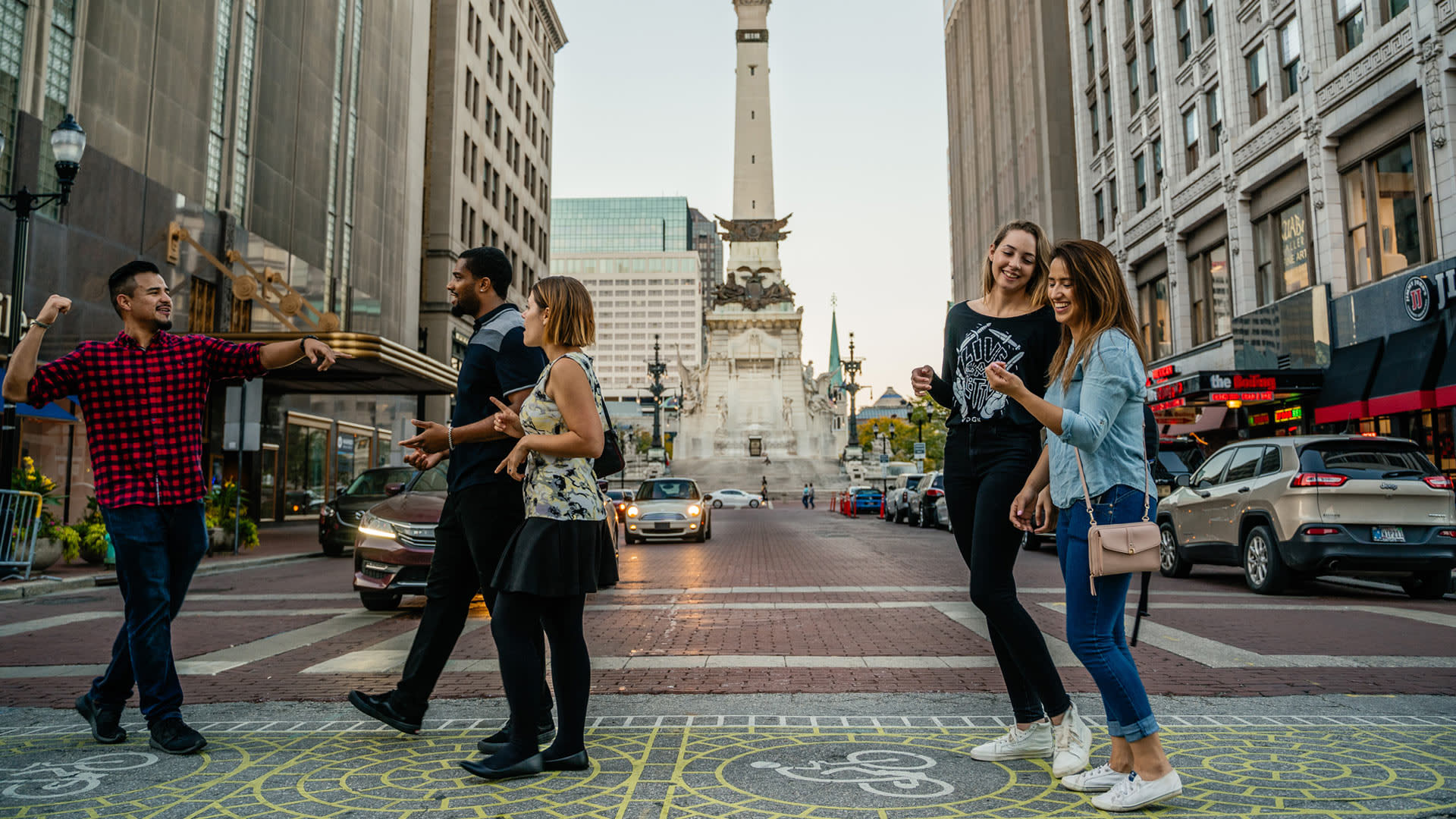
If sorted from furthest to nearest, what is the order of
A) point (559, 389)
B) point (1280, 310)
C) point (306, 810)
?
point (1280, 310)
point (559, 389)
point (306, 810)

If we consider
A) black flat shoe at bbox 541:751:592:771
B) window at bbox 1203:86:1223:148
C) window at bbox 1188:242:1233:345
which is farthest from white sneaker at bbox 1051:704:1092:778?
window at bbox 1203:86:1223:148

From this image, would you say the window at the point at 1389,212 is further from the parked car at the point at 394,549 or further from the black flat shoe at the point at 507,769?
the black flat shoe at the point at 507,769

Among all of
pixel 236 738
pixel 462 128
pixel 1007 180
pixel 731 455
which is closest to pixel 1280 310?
pixel 236 738

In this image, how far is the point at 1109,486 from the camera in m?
3.52

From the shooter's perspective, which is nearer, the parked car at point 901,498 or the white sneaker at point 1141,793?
the white sneaker at point 1141,793

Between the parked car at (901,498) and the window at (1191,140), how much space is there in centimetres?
1196

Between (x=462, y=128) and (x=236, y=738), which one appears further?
(x=462, y=128)

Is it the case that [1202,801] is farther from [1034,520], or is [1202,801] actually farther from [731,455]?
[731,455]

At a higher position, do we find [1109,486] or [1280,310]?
[1280,310]

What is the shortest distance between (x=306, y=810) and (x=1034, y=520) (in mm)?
2891

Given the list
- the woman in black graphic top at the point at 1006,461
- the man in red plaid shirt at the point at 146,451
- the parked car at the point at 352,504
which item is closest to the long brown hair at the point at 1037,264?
the woman in black graphic top at the point at 1006,461

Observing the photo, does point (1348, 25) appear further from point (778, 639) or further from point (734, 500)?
point (734, 500)

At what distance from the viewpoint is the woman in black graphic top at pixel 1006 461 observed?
394cm

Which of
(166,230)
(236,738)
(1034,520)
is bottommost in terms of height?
(236,738)
